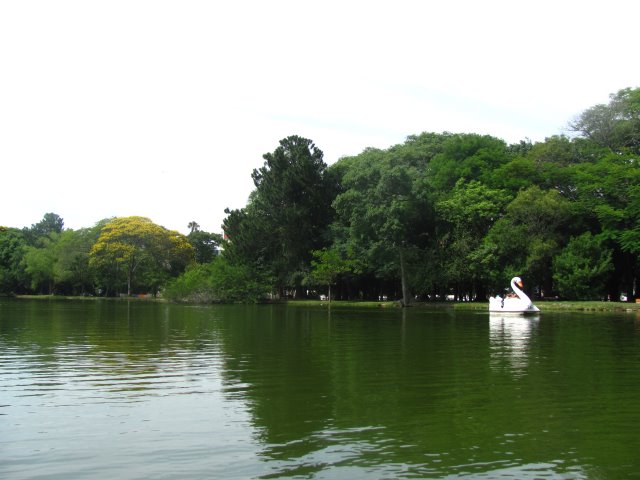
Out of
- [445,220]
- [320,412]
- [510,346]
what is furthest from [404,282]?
[320,412]

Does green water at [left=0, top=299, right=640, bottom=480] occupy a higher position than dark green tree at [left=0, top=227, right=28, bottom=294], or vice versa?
dark green tree at [left=0, top=227, right=28, bottom=294]

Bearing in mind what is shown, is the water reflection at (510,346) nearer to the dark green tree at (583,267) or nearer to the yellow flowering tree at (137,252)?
the dark green tree at (583,267)

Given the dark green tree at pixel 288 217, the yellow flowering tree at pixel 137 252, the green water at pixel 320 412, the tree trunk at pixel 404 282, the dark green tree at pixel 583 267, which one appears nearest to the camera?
the green water at pixel 320 412

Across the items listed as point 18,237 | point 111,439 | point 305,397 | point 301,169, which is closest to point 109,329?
point 305,397

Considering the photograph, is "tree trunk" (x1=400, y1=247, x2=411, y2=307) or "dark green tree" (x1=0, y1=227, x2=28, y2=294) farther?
"dark green tree" (x1=0, y1=227, x2=28, y2=294)

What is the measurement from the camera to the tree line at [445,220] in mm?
50594

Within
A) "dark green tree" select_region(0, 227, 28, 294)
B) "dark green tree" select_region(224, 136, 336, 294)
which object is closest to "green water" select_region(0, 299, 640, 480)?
"dark green tree" select_region(224, 136, 336, 294)

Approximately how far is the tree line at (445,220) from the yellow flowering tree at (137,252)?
6.47ft

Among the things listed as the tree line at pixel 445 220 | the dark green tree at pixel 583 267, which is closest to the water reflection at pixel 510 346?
the dark green tree at pixel 583 267

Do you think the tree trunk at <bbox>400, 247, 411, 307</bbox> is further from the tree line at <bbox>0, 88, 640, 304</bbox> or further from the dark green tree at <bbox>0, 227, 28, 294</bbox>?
the dark green tree at <bbox>0, 227, 28, 294</bbox>

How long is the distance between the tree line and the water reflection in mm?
20598

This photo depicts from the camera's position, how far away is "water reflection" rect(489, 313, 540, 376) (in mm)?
16109

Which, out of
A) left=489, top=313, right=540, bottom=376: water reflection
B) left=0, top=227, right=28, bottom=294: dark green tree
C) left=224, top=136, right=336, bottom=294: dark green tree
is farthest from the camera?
left=0, top=227, right=28, bottom=294: dark green tree

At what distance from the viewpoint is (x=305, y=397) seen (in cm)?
1177
